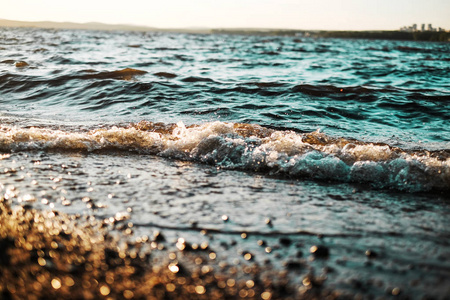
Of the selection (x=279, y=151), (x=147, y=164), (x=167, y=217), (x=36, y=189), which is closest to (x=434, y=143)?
(x=279, y=151)

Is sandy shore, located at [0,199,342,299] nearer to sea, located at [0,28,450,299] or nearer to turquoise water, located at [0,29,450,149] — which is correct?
sea, located at [0,28,450,299]

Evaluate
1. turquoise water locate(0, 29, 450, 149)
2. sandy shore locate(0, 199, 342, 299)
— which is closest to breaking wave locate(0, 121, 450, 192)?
turquoise water locate(0, 29, 450, 149)

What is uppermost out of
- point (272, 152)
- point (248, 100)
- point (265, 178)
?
point (248, 100)

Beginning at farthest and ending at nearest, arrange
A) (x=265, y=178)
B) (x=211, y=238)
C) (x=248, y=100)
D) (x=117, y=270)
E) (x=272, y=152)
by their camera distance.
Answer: (x=248, y=100) < (x=272, y=152) < (x=265, y=178) < (x=211, y=238) < (x=117, y=270)

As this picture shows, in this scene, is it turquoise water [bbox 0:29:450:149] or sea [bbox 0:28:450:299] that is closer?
sea [bbox 0:28:450:299]

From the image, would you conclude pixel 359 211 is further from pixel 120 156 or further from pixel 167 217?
pixel 120 156

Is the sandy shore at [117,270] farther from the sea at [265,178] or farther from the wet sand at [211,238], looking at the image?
the sea at [265,178]

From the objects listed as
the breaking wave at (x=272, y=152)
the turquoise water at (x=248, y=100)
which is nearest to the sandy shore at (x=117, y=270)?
the breaking wave at (x=272, y=152)

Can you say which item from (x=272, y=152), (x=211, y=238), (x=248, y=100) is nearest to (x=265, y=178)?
(x=272, y=152)

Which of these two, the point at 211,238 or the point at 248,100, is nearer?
the point at 211,238

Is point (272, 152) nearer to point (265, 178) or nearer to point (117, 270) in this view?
point (265, 178)

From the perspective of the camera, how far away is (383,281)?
6.91ft

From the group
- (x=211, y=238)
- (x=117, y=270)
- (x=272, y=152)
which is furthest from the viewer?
(x=272, y=152)

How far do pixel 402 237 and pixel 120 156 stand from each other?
3.28 meters
